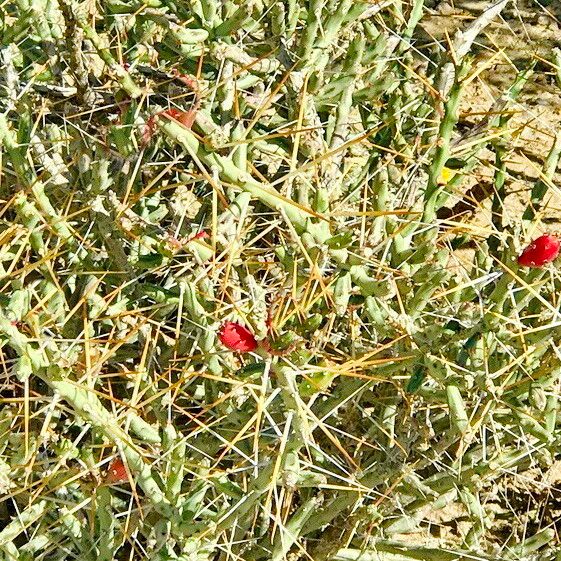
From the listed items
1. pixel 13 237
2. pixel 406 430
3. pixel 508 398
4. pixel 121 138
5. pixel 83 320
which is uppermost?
pixel 121 138

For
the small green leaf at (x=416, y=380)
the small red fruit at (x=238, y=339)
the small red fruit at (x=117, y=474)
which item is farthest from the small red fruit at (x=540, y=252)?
the small red fruit at (x=117, y=474)

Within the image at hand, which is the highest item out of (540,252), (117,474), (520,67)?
(540,252)

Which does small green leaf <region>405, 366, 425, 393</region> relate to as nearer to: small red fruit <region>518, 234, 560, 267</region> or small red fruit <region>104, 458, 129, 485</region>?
small red fruit <region>518, 234, 560, 267</region>

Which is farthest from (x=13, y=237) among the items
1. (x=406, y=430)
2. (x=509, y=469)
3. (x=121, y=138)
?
(x=509, y=469)

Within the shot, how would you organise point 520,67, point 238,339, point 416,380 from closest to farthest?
point 238,339
point 416,380
point 520,67

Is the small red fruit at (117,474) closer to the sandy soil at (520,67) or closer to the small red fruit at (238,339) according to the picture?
the small red fruit at (238,339)

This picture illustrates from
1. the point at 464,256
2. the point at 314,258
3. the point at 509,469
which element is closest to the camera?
the point at 314,258

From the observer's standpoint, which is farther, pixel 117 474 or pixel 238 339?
pixel 117 474

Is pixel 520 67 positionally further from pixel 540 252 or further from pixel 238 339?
pixel 238 339

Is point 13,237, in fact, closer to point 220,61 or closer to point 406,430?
point 220,61

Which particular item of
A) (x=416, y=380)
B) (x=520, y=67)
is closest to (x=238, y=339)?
(x=416, y=380)
